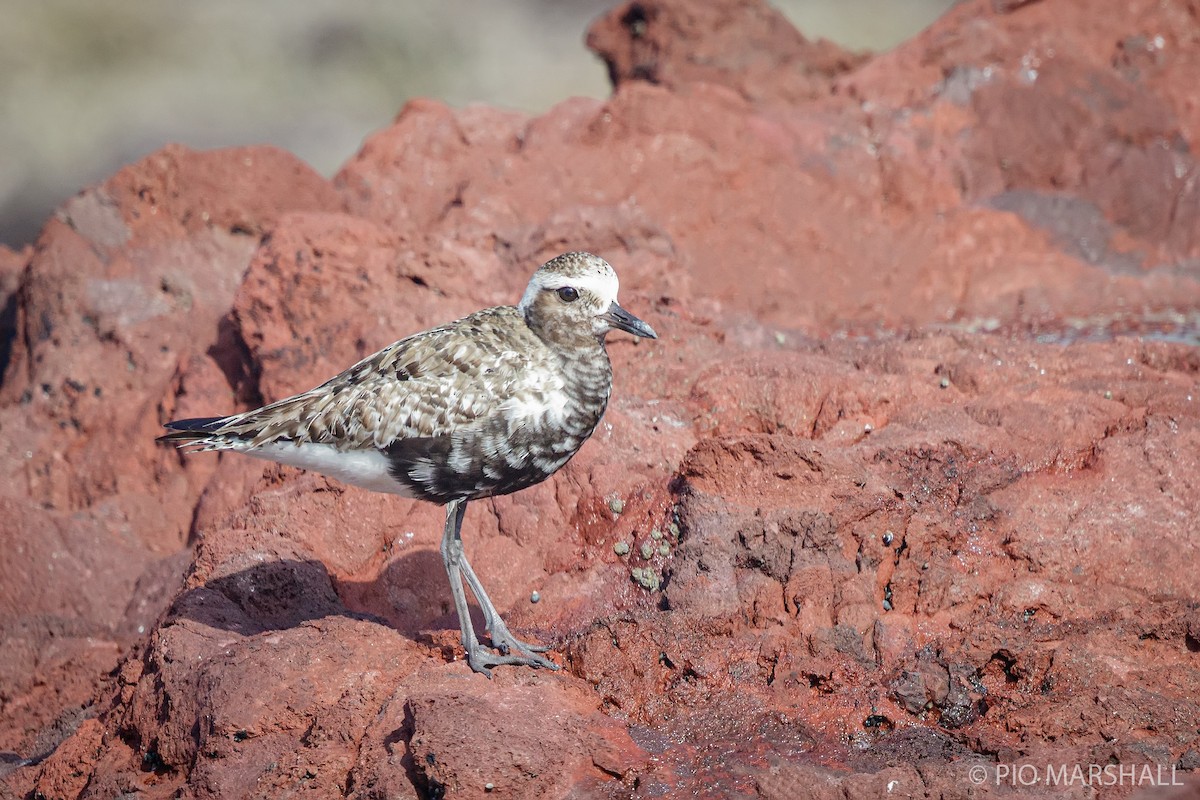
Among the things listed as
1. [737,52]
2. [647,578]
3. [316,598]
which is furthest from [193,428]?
[737,52]

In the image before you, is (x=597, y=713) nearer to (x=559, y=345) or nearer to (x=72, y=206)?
(x=559, y=345)

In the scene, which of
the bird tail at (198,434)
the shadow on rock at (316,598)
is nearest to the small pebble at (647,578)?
the shadow on rock at (316,598)

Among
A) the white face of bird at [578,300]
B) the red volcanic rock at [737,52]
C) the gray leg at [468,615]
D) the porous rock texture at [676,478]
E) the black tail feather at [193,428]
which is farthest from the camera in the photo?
the red volcanic rock at [737,52]

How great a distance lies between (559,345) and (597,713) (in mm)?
1905

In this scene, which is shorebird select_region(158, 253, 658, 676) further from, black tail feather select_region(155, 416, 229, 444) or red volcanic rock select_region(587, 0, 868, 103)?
red volcanic rock select_region(587, 0, 868, 103)

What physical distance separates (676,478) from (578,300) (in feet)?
4.37

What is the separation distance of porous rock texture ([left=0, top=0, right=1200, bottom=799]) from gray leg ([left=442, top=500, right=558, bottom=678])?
0.12 m

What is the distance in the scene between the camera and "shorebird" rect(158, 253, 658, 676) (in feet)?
20.0

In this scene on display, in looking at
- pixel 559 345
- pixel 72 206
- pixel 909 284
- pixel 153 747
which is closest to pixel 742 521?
pixel 559 345

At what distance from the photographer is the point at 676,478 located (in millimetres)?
6926

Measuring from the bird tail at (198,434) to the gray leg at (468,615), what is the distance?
139 centimetres

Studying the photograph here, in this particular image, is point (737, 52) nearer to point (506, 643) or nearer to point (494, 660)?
point (506, 643)

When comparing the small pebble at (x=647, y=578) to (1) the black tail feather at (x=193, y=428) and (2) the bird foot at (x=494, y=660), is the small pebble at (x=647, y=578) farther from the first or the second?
(1) the black tail feather at (x=193, y=428)

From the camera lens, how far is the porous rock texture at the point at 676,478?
5.55 metres
